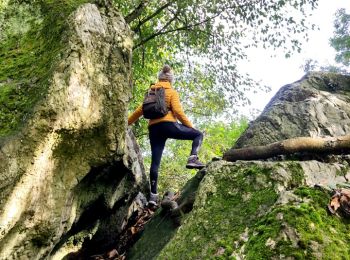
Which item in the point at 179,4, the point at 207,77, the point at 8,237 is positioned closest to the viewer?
the point at 8,237

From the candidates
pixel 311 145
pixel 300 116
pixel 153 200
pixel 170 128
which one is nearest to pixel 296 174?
→ pixel 311 145

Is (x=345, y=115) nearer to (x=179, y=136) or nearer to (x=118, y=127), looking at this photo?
(x=179, y=136)

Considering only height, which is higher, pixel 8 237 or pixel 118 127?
pixel 118 127

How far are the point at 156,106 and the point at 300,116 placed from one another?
9.47 feet

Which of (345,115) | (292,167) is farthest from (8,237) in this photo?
(345,115)

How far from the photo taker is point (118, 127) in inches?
204

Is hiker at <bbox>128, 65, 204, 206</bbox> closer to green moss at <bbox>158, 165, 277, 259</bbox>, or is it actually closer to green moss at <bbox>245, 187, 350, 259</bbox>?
green moss at <bbox>158, 165, 277, 259</bbox>

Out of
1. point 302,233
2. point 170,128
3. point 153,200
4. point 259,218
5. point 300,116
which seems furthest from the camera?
point 153,200

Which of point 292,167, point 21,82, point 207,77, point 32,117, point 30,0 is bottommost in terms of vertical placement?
point 207,77

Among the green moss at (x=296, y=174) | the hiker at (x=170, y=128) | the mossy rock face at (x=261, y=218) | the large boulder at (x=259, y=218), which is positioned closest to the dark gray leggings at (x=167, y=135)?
the hiker at (x=170, y=128)

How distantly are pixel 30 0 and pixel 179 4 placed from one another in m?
7.54

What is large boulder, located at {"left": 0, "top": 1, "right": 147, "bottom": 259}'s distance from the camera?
4.05m

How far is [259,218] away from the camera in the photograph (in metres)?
3.51

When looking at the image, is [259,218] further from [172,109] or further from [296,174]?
[172,109]
